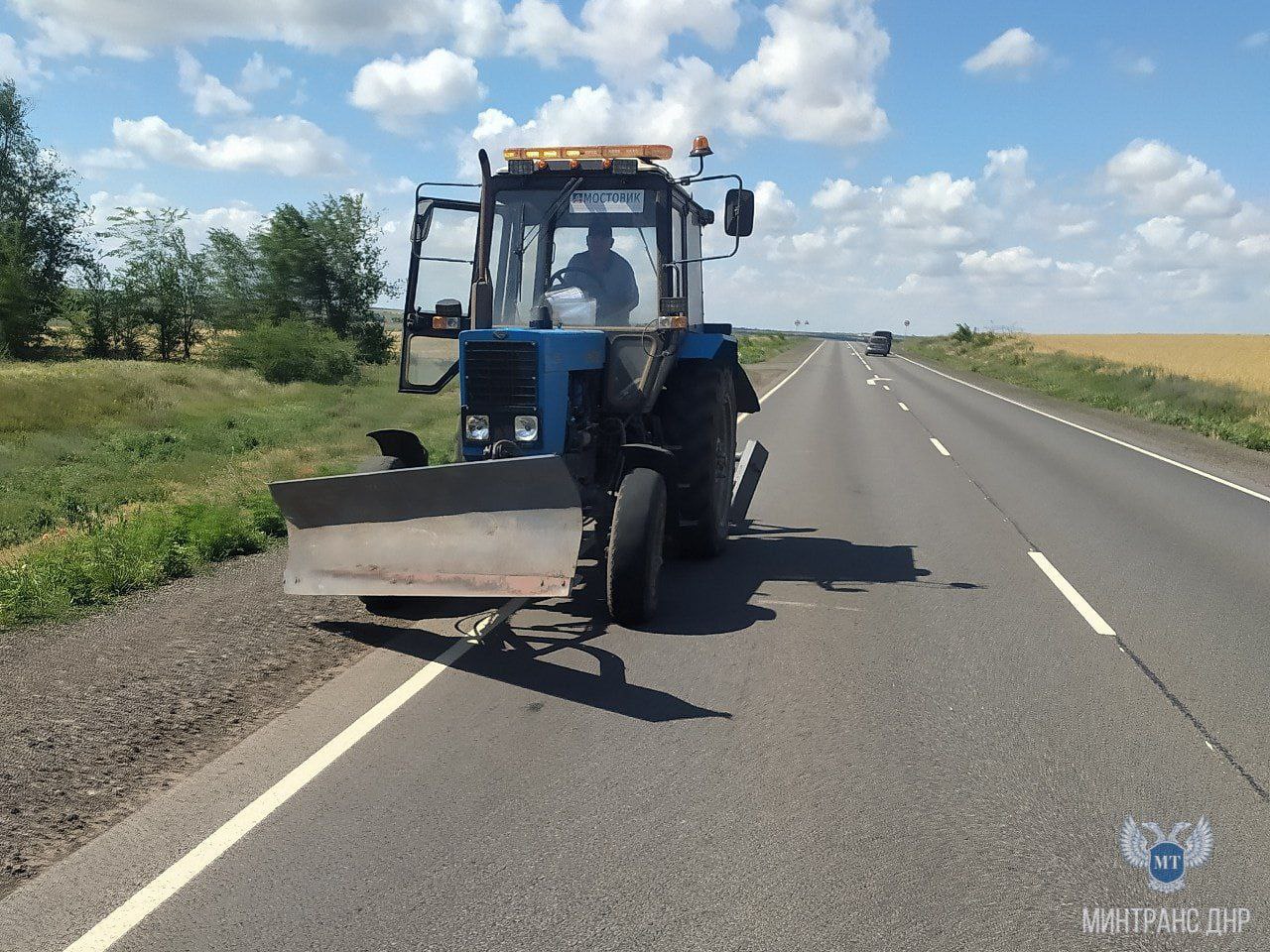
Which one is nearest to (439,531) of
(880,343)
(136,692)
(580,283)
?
(136,692)

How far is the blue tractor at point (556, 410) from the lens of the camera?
19.3 feet

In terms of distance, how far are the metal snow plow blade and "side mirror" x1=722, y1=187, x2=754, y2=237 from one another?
110 inches

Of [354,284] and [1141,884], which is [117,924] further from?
[354,284]

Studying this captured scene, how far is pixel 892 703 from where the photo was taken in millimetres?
5180

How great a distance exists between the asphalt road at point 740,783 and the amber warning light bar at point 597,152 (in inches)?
123

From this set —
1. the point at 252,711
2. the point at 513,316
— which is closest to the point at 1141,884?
the point at 252,711

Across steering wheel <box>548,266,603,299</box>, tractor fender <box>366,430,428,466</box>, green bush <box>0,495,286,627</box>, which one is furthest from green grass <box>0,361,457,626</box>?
steering wheel <box>548,266,603,299</box>

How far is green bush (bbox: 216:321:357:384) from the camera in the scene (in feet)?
117

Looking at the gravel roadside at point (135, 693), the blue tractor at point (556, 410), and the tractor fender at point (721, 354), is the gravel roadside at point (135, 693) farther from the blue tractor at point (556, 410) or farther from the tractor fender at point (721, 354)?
the tractor fender at point (721, 354)

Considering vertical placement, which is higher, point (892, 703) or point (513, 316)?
point (513, 316)

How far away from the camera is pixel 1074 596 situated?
7.57 m

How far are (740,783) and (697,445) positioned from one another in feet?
13.2

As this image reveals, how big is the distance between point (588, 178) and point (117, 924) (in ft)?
19.0

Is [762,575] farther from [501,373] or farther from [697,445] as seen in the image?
[501,373]
